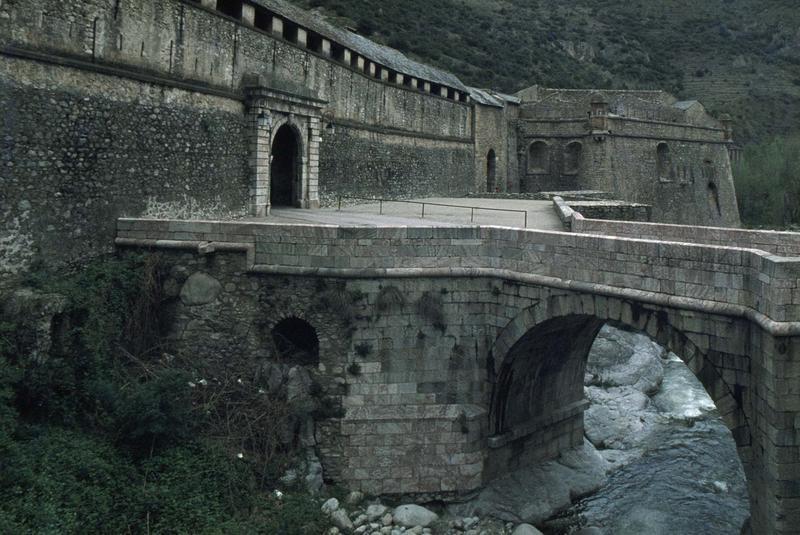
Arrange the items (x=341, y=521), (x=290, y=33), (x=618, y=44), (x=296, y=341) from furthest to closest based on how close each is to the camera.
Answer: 1. (x=618, y=44)
2. (x=290, y=33)
3. (x=296, y=341)
4. (x=341, y=521)

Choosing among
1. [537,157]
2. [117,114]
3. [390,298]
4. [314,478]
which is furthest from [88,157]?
[537,157]

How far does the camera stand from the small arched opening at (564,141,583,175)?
38562 millimetres

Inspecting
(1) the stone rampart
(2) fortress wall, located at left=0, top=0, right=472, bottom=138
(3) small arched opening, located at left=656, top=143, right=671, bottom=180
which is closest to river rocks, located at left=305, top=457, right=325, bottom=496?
(1) the stone rampart

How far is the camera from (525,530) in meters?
12.0

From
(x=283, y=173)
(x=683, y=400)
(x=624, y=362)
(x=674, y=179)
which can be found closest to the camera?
(x=683, y=400)

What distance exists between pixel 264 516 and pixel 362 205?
48.9ft

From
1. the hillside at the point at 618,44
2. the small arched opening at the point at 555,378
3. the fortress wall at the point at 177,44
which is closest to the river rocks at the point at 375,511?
the small arched opening at the point at 555,378

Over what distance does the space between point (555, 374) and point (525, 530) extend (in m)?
3.73

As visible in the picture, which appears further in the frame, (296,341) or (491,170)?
(491,170)

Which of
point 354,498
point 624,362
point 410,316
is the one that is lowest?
point 354,498

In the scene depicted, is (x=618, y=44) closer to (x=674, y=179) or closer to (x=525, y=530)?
(x=674, y=179)

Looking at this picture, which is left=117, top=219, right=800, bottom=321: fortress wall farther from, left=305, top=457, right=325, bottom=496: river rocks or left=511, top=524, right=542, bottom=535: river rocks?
left=511, top=524, right=542, bottom=535: river rocks

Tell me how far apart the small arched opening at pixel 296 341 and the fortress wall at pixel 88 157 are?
3.51 metres

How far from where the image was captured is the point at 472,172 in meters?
36.1
